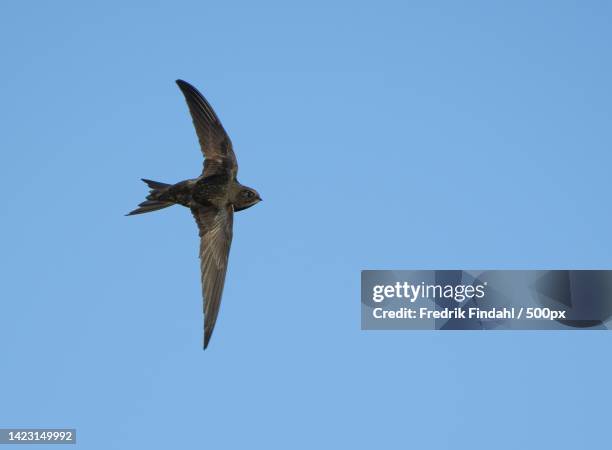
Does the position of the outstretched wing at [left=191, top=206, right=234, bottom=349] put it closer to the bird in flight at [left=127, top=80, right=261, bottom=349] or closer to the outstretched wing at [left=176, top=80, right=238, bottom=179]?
the bird in flight at [left=127, top=80, right=261, bottom=349]

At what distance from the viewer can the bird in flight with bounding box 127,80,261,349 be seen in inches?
748

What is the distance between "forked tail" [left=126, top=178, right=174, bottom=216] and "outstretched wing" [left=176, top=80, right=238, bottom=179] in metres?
0.82

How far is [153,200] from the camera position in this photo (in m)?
19.2

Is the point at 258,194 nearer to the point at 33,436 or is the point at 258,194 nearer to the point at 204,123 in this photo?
the point at 204,123

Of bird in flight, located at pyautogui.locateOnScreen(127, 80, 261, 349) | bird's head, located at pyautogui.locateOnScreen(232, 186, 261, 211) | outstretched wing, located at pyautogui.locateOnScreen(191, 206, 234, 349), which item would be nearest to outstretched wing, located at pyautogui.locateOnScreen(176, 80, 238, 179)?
bird in flight, located at pyautogui.locateOnScreen(127, 80, 261, 349)

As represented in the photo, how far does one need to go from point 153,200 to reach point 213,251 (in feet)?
3.97

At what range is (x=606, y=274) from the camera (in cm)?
2214

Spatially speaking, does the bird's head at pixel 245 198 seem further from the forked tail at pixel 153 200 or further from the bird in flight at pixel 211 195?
the forked tail at pixel 153 200

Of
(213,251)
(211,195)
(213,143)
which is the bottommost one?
(213,251)

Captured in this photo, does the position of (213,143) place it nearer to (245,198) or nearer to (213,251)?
(245,198)

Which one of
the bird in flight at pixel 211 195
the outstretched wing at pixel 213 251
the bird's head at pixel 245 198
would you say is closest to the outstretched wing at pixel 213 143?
the bird in flight at pixel 211 195

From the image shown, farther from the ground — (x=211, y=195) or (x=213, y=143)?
(x=213, y=143)

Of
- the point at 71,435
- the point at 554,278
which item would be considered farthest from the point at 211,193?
the point at 554,278

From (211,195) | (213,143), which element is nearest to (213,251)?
(211,195)
